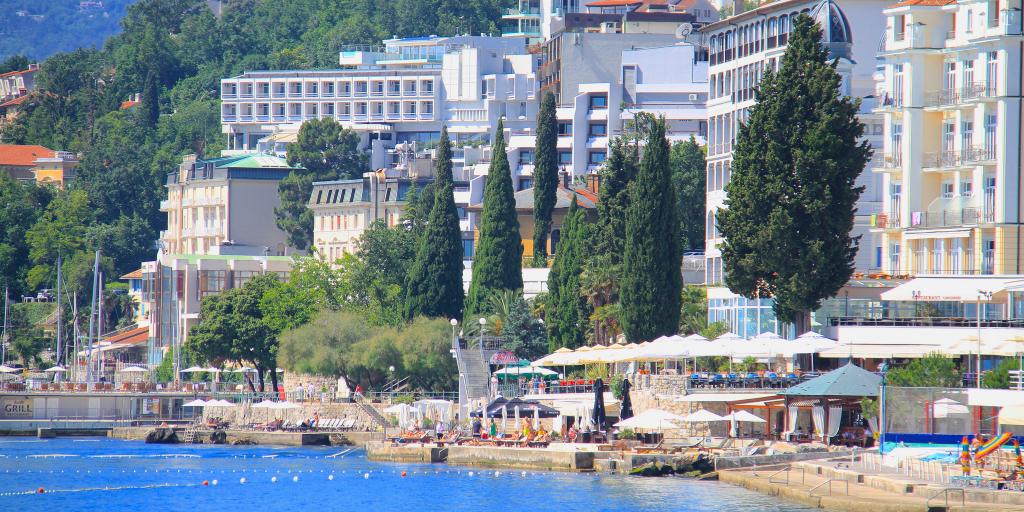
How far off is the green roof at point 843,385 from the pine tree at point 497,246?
3466 centimetres

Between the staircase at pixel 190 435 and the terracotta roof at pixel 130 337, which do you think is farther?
the terracotta roof at pixel 130 337

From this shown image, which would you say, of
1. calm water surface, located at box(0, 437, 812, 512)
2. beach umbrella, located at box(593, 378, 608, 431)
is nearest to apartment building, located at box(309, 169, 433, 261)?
calm water surface, located at box(0, 437, 812, 512)

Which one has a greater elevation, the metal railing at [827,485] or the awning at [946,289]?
the awning at [946,289]

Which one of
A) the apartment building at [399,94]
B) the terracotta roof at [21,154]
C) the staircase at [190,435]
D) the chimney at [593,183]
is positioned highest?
the apartment building at [399,94]

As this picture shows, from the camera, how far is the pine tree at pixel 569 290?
84.1 m

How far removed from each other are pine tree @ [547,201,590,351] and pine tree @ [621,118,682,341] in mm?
10545

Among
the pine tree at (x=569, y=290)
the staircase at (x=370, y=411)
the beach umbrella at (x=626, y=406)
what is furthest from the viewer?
the staircase at (x=370, y=411)

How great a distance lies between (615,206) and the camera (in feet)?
266

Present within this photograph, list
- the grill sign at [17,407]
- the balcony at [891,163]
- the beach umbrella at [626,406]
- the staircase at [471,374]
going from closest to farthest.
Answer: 1. the beach umbrella at [626,406]
2. the balcony at [891,163]
3. the staircase at [471,374]
4. the grill sign at [17,407]

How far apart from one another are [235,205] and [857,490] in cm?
11026

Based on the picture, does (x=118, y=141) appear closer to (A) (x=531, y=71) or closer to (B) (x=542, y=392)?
(A) (x=531, y=71)

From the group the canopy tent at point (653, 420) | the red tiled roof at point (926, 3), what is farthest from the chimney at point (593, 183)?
the canopy tent at point (653, 420)

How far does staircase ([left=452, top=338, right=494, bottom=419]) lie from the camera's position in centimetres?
8356

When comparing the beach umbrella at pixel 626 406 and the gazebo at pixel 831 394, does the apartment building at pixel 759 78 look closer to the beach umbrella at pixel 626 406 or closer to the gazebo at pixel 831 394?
the beach umbrella at pixel 626 406
